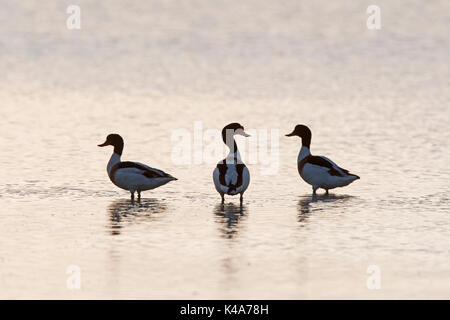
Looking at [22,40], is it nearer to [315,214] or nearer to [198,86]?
[198,86]

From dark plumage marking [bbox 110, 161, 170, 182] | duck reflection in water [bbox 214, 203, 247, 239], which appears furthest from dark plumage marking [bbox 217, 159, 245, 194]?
dark plumage marking [bbox 110, 161, 170, 182]

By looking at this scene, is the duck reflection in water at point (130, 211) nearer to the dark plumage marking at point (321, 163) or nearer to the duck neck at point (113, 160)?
the duck neck at point (113, 160)

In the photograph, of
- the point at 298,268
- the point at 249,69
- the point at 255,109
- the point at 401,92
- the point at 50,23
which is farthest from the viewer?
the point at 50,23

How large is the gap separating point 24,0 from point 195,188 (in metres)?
43.6

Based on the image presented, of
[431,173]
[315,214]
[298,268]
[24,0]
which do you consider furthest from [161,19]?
[298,268]

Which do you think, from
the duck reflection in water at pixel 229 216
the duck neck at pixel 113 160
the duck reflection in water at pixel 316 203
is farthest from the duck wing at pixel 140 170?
the duck reflection in water at pixel 316 203

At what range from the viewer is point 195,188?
18.3 metres

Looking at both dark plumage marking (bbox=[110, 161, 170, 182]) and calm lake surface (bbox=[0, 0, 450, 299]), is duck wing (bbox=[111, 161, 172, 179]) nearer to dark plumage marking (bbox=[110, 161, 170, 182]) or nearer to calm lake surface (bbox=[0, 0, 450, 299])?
dark plumage marking (bbox=[110, 161, 170, 182])

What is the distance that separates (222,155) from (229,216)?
585 centimetres

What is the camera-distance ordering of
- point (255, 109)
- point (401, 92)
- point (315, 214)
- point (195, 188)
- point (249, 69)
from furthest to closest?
point (249, 69) → point (401, 92) → point (255, 109) → point (195, 188) → point (315, 214)

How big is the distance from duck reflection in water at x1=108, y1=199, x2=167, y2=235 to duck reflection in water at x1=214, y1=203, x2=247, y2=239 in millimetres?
860

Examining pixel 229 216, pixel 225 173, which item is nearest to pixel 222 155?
pixel 225 173
